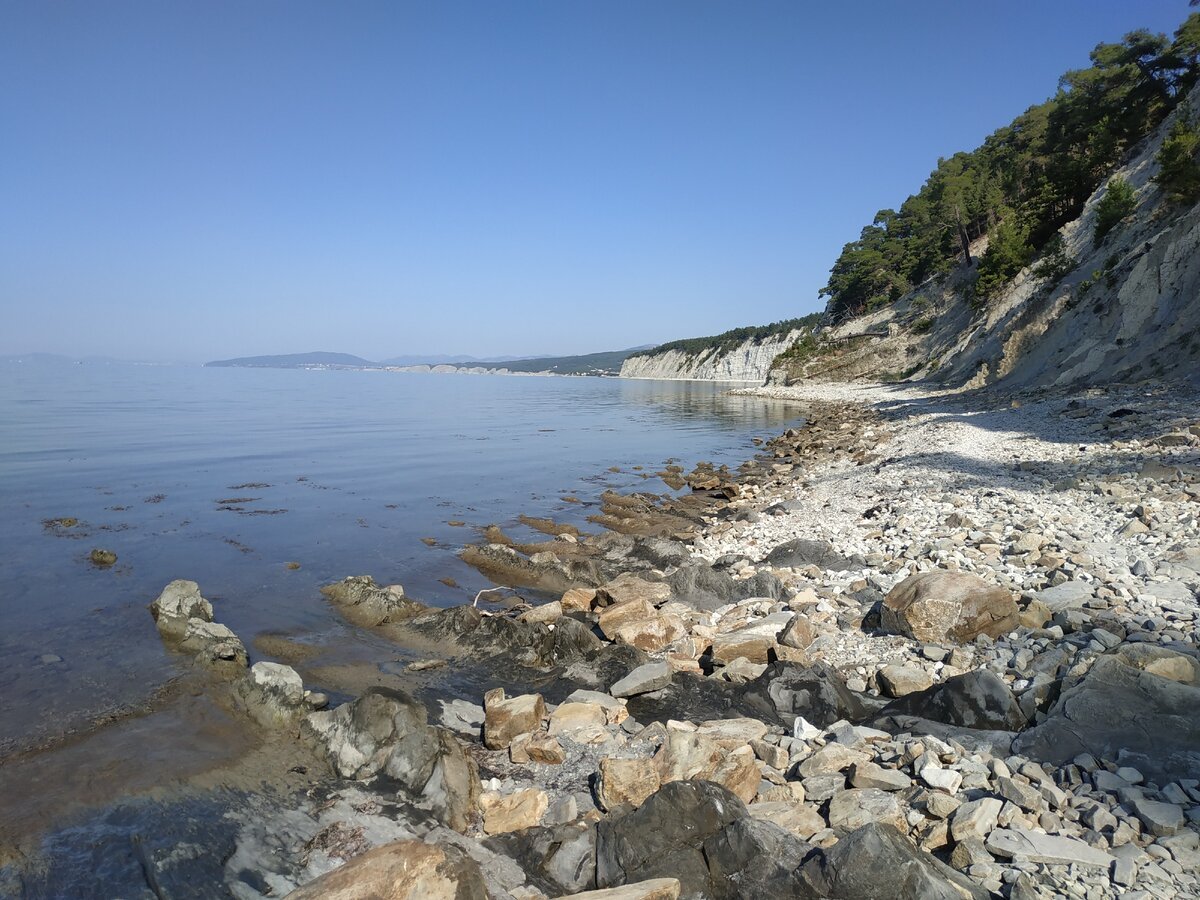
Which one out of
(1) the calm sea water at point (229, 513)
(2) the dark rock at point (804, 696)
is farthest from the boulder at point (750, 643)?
(1) the calm sea water at point (229, 513)

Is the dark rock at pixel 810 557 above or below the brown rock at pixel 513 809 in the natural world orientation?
above

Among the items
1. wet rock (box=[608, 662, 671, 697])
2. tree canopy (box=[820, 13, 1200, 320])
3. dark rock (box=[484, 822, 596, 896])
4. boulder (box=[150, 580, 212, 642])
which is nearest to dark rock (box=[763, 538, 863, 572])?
wet rock (box=[608, 662, 671, 697])

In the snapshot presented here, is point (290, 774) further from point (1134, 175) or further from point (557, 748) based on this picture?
point (1134, 175)

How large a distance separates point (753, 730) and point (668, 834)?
179 cm

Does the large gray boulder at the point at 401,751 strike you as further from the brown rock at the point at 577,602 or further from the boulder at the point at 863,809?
the brown rock at the point at 577,602

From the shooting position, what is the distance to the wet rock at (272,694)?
738 centimetres

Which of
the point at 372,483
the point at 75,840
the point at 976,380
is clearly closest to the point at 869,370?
the point at 976,380

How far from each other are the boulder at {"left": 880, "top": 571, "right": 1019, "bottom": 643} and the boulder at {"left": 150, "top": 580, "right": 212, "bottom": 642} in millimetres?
9978

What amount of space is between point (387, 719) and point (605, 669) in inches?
124

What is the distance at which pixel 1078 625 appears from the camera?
7227 mm

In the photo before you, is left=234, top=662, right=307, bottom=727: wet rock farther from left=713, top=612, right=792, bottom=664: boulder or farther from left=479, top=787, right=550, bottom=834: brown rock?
left=713, top=612, right=792, bottom=664: boulder

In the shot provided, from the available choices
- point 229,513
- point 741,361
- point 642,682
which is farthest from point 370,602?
point 741,361

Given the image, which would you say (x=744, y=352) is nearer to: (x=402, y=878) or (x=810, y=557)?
(x=810, y=557)

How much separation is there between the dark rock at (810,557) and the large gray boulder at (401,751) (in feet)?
23.6
